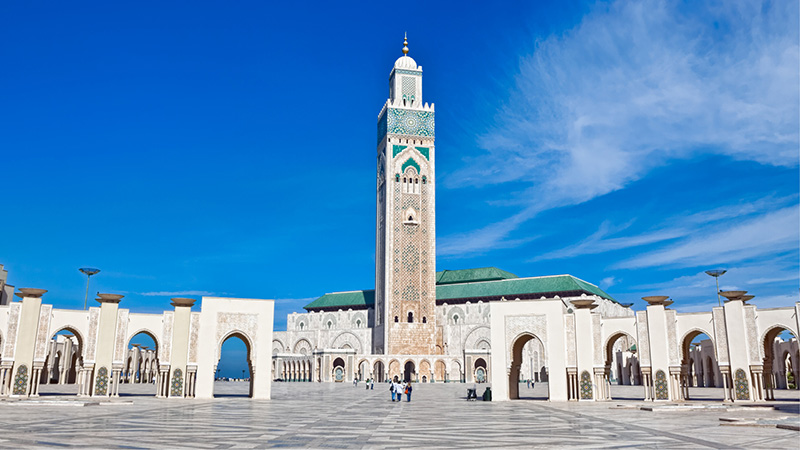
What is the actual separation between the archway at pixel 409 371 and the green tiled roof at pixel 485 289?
10751 millimetres

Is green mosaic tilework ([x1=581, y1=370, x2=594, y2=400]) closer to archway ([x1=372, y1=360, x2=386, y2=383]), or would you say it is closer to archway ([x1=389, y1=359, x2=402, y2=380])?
archway ([x1=389, y1=359, x2=402, y2=380])

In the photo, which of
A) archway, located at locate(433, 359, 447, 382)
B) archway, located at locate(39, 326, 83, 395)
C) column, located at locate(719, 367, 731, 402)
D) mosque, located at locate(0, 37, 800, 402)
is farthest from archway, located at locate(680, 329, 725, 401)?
archway, located at locate(39, 326, 83, 395)

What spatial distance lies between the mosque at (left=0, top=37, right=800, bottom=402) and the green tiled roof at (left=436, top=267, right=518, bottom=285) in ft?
0.57

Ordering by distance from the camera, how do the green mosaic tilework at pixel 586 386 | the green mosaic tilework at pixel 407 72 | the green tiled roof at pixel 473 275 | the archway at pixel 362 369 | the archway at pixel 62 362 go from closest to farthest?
the green mosaic tilework at pixel 586 386 → the archway at pixel 62 362 → the archway at pixel 362 369 → the green mosaic tilework at pixel 407 72 → the green tiled roof at pixel 473 275

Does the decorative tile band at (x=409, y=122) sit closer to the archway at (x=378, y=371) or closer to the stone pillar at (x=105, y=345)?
the archway at (x=378, y=371)

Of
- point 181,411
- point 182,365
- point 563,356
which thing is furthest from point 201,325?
point 563,356

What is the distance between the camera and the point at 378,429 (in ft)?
37.6

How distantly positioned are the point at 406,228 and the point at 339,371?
44.3 ft

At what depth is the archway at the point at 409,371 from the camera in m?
53.5

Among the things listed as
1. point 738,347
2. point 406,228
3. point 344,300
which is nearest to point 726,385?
point 738,347

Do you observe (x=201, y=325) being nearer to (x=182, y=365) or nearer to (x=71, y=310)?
(x=182, y=365)

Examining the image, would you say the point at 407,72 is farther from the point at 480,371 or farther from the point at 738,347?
the point at 738,347

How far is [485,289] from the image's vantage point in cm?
6219

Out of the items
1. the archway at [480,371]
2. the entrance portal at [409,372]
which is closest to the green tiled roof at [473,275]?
the archway at [480,371]
